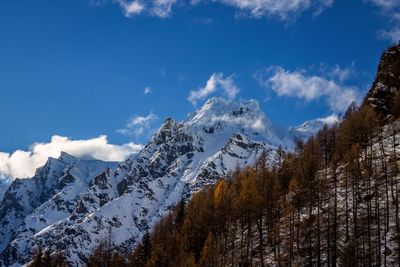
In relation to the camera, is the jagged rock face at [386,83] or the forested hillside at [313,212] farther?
the jagged rock face at [386,83]

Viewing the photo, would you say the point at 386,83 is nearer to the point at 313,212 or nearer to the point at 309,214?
the point at 313,212

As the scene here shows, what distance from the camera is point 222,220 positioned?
117m

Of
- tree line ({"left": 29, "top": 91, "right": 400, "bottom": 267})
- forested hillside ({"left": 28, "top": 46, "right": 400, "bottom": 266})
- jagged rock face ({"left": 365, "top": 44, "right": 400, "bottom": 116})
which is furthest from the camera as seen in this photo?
jagged rock face ({"left": 365, "top": 44, "right": 400, "bottom": 116})

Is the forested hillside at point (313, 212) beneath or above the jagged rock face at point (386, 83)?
beneath

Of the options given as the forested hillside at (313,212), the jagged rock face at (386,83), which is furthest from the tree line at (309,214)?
the jagged rock face at (386,83)

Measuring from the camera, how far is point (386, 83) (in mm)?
144625

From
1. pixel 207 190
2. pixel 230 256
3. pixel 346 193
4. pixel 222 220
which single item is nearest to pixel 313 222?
pixel 346 193

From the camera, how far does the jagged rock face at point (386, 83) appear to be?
137625 millimetres

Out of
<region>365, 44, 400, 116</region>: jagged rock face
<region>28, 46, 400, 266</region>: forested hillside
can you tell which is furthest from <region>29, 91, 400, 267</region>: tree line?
<region>365, 44, 400, 116</region>: jagged rock face

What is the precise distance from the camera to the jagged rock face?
137625 mm

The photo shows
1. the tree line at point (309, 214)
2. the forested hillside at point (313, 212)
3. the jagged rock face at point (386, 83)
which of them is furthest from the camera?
the jagged rock face at point (386, 83)

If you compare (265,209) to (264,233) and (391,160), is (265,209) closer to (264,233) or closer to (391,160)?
(264,233)

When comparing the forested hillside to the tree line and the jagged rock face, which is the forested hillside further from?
the jagged rock face

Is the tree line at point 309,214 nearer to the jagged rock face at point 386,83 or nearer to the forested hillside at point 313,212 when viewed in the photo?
the forested hillside at point 313,212
